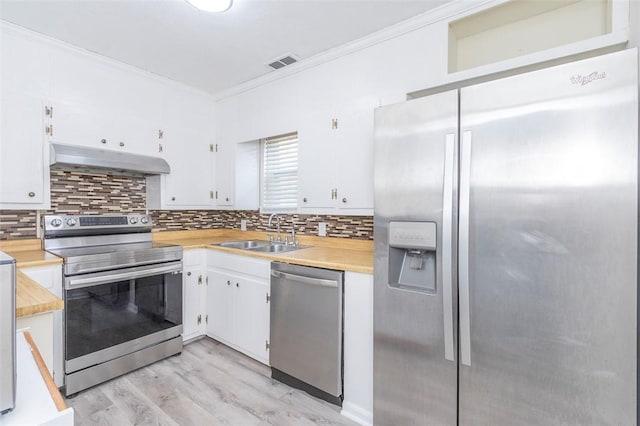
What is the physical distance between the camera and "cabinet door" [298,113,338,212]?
255cm

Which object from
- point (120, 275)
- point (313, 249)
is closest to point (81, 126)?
point (120, 275)

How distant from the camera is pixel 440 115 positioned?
1517 millimetres

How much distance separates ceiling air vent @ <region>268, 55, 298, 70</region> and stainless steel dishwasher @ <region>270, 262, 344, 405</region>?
5.52ft

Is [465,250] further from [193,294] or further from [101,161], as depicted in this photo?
[101,161]

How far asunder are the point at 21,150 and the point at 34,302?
1.80 m

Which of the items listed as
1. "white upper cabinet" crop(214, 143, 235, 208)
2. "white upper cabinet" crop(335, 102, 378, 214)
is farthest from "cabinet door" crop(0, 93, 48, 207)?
"white upper cabinet" crop(335, 102, 378, 214)

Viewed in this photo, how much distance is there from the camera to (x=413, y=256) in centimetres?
168

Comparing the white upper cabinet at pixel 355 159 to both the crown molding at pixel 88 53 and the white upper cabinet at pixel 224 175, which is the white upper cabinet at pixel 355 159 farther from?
the crown molding at pixel 88 53

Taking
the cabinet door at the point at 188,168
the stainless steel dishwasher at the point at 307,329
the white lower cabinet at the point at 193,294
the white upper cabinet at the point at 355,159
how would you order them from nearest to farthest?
the stainless steel dishwasher at the point at 307,329 → the white upper cabinet at the point at 355,159 → the white lower cabinet at the point at 193,294 → the cabinet door at the point at 188,168

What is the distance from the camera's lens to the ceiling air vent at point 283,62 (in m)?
2.64

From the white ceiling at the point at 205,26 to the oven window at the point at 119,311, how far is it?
5.94 ft

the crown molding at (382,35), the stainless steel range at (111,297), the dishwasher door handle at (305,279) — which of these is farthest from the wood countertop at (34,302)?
the crown molding at (382,35)

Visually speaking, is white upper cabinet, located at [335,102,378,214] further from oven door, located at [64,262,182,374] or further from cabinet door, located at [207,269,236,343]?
oven door, located at [64,262,182,374]

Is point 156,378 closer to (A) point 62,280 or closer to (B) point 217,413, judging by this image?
(B) point 217,413
